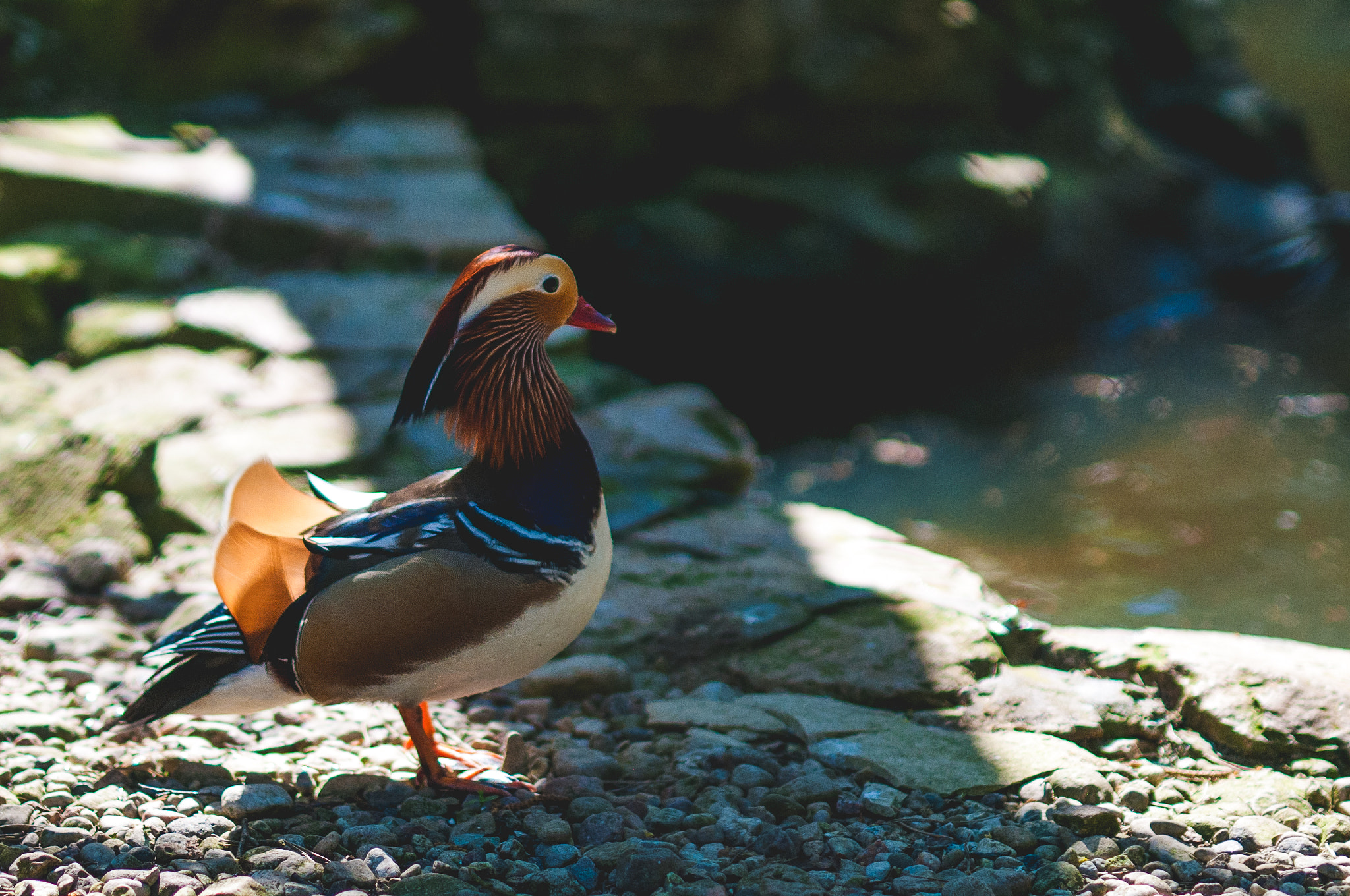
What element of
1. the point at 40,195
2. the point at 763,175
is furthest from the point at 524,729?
the point at 763,175

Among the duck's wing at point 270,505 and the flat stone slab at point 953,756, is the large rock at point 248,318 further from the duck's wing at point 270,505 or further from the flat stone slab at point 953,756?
the flat stone slab at point 953,756

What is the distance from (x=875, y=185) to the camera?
7.86 meters

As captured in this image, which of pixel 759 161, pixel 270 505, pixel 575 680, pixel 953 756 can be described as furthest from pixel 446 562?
pixel 759 161

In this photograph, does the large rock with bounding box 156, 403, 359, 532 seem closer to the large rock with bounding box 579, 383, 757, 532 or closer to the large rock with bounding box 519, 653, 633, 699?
the large rock with bounding box 579, 383, 757, 532

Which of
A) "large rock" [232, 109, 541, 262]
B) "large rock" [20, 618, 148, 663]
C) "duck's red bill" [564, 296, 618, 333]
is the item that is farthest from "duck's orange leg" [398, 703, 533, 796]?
"large rock" [232, 109, 541, 262]

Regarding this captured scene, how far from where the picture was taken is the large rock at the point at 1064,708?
2.76 metres

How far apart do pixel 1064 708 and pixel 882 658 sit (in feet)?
1.56

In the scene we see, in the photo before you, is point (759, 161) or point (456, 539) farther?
point (759, 161)

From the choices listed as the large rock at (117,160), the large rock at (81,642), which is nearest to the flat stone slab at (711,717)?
the large rock at (81,642)

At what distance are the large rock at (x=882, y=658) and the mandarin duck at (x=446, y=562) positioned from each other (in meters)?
0.77

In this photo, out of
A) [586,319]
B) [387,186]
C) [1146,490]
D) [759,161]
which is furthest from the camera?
[759,161]

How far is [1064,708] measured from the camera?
9.25 feet

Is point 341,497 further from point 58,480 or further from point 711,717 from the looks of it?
point 58,480

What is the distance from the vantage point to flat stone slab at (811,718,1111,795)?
254cm
